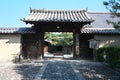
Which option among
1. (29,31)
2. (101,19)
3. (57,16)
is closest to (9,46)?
(29,31)

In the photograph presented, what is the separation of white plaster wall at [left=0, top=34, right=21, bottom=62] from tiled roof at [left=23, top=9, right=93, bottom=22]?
2.32 metres

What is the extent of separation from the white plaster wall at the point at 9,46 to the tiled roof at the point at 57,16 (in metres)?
2.32

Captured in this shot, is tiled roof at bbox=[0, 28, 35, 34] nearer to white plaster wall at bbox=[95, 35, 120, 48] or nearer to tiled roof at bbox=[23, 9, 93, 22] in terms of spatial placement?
tiled roof at bbox=[23, 9, 93, 22]

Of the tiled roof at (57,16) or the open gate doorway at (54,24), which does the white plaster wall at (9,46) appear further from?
the tiled roof at (57,16)

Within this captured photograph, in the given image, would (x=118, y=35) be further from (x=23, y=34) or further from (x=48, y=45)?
(x=48, y=45)

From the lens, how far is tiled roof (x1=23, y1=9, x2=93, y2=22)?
19703mm

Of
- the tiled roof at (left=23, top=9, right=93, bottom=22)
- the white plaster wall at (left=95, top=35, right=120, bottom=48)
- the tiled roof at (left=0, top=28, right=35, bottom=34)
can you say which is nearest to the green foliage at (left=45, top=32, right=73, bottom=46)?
the tiled roof at (left=23, top=9, right=93, bottom=22)

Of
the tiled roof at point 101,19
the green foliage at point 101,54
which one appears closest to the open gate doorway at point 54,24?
the green foliage at point 101,54

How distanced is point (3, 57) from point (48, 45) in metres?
27.9

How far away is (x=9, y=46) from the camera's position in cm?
2078

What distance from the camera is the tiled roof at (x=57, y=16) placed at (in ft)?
64.6

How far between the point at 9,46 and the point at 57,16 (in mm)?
4935

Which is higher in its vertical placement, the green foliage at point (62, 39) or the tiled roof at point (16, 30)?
the tiled roof at point (16, 30)

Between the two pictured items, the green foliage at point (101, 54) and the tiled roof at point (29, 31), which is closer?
the green foliage at point (101, 54)
